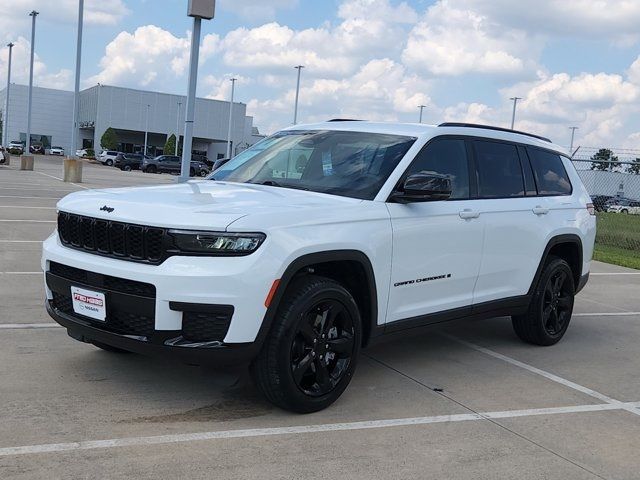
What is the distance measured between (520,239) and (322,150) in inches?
77.4

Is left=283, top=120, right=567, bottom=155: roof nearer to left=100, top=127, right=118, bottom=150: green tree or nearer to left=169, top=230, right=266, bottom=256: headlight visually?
left=169, top=230, right=266, bottom=256: headlight

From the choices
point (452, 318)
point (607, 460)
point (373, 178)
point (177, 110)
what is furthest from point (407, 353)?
point (177, 110)

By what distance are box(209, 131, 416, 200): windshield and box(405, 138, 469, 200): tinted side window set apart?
0.16 meters

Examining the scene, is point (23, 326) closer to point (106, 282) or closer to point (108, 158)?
point (106, 282)

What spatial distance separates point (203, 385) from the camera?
4.92 m

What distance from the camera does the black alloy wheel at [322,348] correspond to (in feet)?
14.4

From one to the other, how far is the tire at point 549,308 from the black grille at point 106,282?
3.83 metres

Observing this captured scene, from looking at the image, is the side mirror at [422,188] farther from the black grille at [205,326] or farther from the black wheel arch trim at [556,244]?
the black wheel arch trim at [556,244]

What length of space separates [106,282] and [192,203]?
0.69m

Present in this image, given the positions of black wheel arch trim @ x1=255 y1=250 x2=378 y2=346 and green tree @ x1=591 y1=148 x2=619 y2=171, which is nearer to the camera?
black wheel arch trim @ x1=255 y1=250 x2=378 y2=346

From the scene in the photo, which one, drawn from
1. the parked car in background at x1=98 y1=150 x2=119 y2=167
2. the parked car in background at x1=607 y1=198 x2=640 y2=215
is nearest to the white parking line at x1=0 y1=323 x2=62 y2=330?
the parked car in background at x1=607 y1=198 x2=640 y2=215

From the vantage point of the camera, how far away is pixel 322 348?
14.7 feet

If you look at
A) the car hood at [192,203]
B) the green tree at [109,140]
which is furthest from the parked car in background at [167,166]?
the car hood at [192,203]

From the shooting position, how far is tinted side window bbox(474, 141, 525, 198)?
19.3ft
